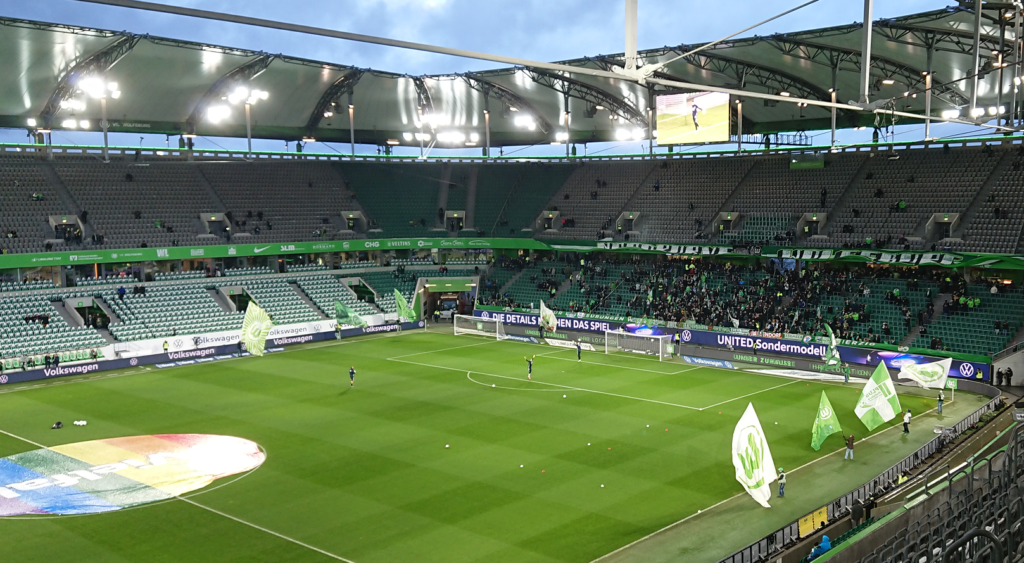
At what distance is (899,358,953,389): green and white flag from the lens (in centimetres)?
3500

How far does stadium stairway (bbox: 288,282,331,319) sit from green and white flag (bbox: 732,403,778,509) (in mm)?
40356

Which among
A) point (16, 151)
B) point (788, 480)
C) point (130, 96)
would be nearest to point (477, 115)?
point (130, 96)

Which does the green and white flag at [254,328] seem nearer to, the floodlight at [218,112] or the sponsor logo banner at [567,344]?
the sponsor logo banner at [567,344]

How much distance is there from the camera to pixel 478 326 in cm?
5809

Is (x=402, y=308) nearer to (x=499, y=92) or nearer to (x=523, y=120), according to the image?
(x=499, y=92)

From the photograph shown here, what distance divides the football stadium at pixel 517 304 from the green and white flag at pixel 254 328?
13cm

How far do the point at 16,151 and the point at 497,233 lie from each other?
36.0 meters

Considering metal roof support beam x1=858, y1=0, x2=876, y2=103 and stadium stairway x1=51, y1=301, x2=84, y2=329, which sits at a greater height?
metal roof support beam x1=858, y1=0, x2=876, y2=103

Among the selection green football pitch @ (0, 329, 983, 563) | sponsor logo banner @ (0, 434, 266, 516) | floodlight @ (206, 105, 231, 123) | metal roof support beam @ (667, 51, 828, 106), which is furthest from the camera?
floodlight @ (206, 105, 231, 123)

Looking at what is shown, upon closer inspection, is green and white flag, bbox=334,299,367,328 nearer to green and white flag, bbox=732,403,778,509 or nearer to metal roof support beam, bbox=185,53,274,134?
metal roof support beam, bbox=185,53,274,134

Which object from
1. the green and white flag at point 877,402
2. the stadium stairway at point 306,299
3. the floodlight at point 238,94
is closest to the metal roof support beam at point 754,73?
the green and white flag at point 877,402

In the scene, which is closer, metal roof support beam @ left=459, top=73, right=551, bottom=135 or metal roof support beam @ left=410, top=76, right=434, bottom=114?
metal roof support beam @ left=459, top=73, right=551, bottom=135

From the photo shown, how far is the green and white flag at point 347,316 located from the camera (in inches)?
2169

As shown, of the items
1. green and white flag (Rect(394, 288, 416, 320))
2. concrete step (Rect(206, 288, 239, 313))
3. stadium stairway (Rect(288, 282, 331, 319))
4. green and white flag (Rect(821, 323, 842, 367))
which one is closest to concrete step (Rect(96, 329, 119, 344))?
concrete step (Rect(206, 288, 239, 313))
